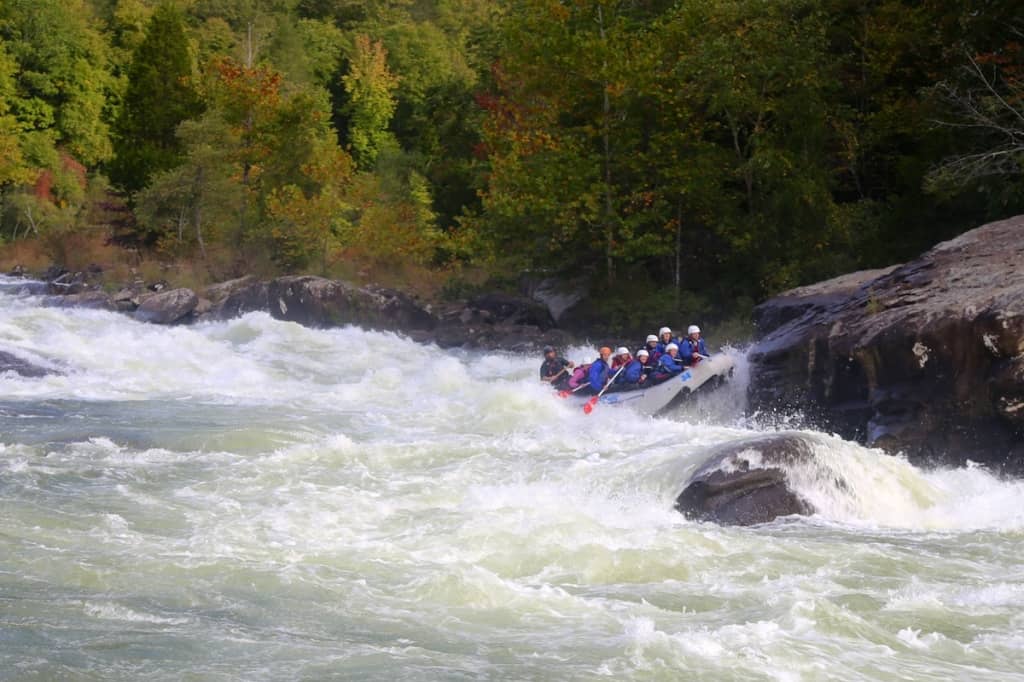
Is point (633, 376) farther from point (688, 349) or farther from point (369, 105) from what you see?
point (369, 105)

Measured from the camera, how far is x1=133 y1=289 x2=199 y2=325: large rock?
26094 mm

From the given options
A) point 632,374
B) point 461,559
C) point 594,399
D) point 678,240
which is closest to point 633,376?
point 632,374

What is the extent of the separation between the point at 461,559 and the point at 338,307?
18459 millimetres

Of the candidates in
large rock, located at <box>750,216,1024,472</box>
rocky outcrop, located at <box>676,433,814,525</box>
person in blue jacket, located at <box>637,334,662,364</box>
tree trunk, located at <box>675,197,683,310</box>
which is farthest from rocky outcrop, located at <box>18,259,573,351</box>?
rocky outcrop, located at <box>676,433,814,525</box>

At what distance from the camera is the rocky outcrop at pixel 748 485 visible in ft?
32.8

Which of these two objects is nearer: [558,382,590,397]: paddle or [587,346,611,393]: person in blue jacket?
[587,346,611,393]: person in blue jacket

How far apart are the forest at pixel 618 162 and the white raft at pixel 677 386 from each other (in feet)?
15.4

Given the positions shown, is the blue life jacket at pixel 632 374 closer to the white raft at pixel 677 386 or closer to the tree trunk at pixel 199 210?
the white raft at pixel 677 386

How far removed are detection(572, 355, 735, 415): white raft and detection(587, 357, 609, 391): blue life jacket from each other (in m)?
0.47

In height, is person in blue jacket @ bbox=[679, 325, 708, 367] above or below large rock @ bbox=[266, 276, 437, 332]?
below

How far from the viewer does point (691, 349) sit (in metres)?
17.1

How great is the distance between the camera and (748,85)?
2347 centimetres

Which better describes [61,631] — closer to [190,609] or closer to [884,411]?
[190,609]

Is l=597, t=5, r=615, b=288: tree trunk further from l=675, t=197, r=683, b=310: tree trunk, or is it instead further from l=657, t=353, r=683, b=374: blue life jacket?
l=657, t=353, r=683, b=374: blue life jacket
